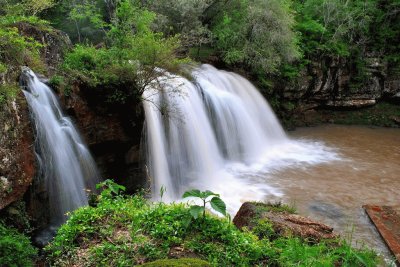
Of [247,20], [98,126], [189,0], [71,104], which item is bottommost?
[98,126]

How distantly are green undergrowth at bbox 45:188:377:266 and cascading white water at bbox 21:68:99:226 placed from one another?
128 inches

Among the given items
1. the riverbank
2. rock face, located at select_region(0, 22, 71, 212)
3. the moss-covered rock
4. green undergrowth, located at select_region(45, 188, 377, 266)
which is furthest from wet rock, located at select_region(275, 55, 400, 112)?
the moss-covered rock

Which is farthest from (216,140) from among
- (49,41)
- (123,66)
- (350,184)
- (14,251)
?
(14,251)

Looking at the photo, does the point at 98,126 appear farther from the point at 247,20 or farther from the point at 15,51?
the point at 247,20

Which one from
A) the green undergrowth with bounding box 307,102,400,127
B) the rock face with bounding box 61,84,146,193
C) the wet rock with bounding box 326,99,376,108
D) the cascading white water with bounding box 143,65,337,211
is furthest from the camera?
the wet rock with bounding box 326,99,376,108

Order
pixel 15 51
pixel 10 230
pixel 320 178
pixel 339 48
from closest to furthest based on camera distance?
pixel 10 230
pixel 15 51
pixel 320 178
pixel 339 48

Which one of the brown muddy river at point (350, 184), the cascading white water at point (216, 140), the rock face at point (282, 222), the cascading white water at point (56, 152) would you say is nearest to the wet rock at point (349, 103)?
the brown muddy river at point (350, 184)

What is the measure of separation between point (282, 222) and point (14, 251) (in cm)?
428

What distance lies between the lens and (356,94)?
1927 cm

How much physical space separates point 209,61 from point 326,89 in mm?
6807

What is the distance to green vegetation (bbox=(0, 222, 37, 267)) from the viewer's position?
4922 mm

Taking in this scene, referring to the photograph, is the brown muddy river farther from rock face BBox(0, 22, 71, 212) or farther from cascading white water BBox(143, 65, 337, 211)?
rock face BBox(0, 22, 71, 212)

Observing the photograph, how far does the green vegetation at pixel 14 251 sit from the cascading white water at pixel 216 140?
487cm

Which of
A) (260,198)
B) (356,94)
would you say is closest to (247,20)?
(356,94)
